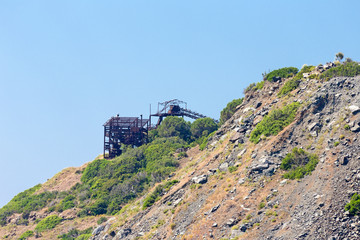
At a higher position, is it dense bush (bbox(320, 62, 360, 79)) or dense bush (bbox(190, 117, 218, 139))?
dense bush (bbox(190, 117, 218, 139))

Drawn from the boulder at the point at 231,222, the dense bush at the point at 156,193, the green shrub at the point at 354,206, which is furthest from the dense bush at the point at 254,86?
the green shrub at the point at 354,206

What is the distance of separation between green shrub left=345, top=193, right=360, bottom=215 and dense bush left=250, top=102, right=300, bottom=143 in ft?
55.5

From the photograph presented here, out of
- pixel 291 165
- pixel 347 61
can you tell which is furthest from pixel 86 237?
pixel 347 61

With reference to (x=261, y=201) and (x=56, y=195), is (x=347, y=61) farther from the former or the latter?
(x=56, y=195)

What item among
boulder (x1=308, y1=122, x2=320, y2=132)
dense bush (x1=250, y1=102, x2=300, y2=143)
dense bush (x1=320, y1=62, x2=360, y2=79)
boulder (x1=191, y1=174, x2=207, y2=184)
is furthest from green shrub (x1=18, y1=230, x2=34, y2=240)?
dense bush (x1=320, y1=62, x2=360, y2=79)

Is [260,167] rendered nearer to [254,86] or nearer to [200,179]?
[200,179]

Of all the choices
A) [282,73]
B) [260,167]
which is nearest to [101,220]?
[282,73]

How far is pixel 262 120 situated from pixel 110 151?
45.8m

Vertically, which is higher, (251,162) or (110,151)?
(110,151)

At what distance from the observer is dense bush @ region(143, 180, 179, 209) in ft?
214

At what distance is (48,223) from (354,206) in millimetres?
51377

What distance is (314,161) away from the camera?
5175cm

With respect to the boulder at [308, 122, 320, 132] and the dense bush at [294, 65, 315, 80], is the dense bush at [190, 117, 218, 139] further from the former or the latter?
the boulder at [308, 122, 320, 132]

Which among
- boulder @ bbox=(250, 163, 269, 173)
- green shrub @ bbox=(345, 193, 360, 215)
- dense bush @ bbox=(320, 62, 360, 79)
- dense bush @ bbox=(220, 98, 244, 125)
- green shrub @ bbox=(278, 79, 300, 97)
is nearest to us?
green shrub @ bbox=(345, 193, 360, 215)
